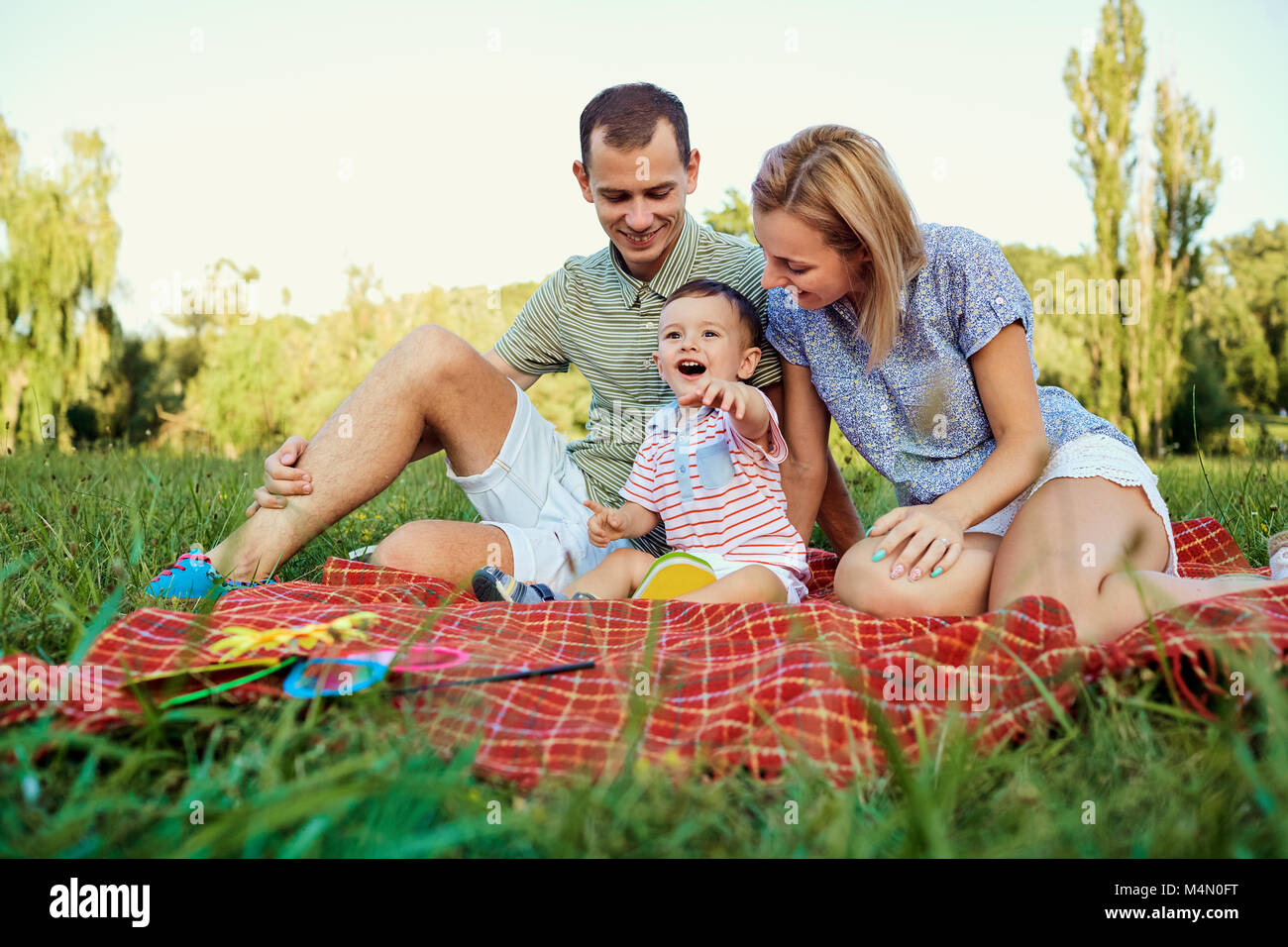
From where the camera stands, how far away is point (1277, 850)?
0.98 m

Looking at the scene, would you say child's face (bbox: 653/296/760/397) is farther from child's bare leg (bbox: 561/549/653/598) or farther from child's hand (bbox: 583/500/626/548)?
child's bare leg (bbox: 561/549/653/598)

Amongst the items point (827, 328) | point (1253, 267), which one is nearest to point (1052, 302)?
point (1253, 267)

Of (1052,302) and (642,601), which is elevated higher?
(1052,302)

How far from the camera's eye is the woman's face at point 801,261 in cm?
220

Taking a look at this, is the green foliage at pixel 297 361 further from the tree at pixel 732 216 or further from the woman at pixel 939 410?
the woman at pixel 939 410

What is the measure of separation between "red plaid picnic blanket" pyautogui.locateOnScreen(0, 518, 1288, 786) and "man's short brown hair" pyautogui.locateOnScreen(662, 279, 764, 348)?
863mm

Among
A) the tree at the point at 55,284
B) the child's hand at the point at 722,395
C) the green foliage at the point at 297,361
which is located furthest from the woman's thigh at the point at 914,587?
the tree at the point at 55,284

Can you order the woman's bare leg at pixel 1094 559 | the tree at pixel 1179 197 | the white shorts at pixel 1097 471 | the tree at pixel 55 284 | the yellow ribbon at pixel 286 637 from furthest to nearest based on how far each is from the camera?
the tree at pixel 1179 197 < the tree at pixel 55 284 < the white shorts at pixel 1097 471 < the woman's bare leg at pixel 1094 559 < the yellow ribbon at pixel 286 637

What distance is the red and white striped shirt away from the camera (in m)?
2.47

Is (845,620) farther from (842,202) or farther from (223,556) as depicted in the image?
(223,556)

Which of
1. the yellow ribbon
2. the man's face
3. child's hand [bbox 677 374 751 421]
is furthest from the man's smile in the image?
the yellow ribbon

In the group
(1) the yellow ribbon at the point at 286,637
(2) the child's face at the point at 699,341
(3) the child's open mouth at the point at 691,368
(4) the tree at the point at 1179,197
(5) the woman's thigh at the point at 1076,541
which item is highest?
(4) the tree at the point at 1179,197

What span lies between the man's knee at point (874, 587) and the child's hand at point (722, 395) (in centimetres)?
45
